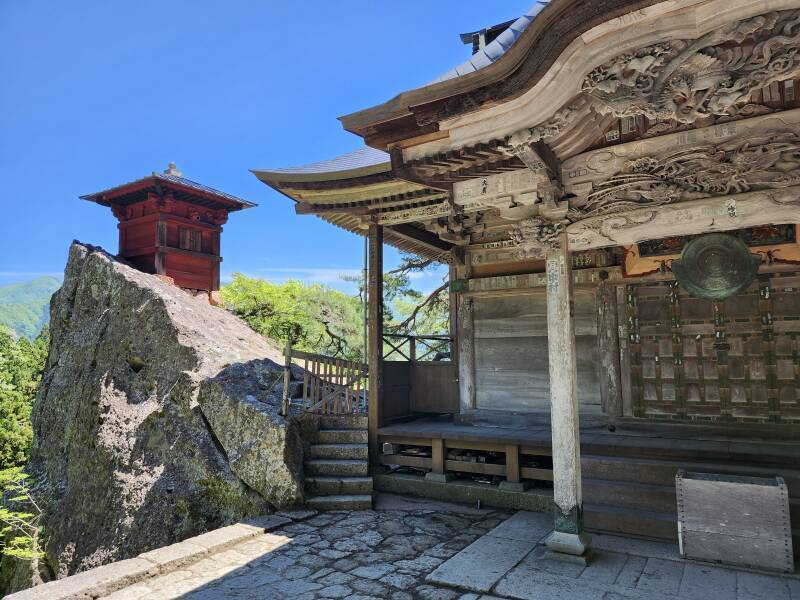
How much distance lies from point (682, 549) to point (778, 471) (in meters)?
1.61

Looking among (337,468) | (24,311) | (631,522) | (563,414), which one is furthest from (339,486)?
(24,311)

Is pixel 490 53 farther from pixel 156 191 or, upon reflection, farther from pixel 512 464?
pixel 156 191

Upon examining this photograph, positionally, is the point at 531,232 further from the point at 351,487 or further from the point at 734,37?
the point at 351,487

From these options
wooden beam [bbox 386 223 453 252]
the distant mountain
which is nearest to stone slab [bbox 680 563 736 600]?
wooden beam [bbox 386 223 453 252]

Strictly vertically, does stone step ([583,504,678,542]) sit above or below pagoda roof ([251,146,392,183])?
below

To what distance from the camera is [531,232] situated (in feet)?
17.1

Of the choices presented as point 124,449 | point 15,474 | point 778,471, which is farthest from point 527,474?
point 15,474

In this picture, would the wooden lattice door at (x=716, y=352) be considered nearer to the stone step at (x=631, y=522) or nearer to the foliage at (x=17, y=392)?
the stone step at (x=631, y=522)

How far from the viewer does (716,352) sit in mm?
6945

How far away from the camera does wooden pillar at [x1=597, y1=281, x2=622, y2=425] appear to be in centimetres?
752

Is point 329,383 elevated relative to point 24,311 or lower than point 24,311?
lower

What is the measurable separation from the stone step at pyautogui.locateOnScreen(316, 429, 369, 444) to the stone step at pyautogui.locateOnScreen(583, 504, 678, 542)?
3.69 m

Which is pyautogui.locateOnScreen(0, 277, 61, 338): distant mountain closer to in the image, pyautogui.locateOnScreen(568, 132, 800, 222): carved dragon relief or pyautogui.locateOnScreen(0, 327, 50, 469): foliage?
pyautogui.locateOnScreen(0, 327, 50, 469): foliage

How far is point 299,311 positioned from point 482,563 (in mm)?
18202
